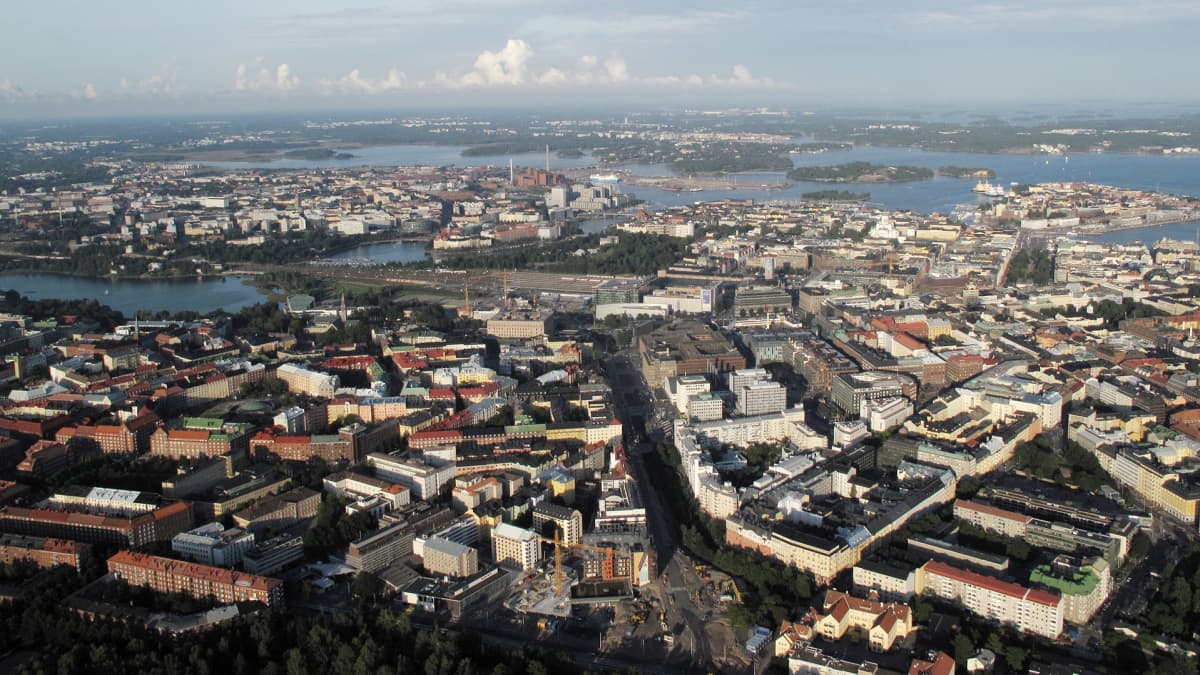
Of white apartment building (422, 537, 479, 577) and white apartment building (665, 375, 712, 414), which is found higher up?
white apartment building (665, 375, 712, 414)

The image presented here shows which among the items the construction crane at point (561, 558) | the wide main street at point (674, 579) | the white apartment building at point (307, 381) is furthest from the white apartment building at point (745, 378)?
the white apartment building at point (307, 381)

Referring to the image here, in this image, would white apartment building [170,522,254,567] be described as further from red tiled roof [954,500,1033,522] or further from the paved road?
red tiled roof [954,500,1033,522]

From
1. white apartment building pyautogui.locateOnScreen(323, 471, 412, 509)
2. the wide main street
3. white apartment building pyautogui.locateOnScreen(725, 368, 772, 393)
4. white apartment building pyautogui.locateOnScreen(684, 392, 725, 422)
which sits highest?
white apartment building pyautogui.locateOnScreen(725, 368, 772, 393)

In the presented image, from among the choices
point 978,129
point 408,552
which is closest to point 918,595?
point 408,552

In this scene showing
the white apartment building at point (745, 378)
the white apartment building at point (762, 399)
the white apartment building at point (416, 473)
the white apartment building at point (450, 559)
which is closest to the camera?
the white apartment building at point (450, 559)

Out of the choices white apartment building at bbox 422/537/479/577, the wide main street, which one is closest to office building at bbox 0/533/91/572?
white apartment building at bbox 422/537/479/577

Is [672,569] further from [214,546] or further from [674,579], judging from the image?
[214,546]

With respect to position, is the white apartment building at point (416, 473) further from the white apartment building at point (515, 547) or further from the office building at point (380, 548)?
the white apartment building at point (515, 547)

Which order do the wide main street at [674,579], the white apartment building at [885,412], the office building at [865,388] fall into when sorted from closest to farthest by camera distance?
the wide main street at [674,579] < the white apartment building at [885,412] < the office building at [865,388]
